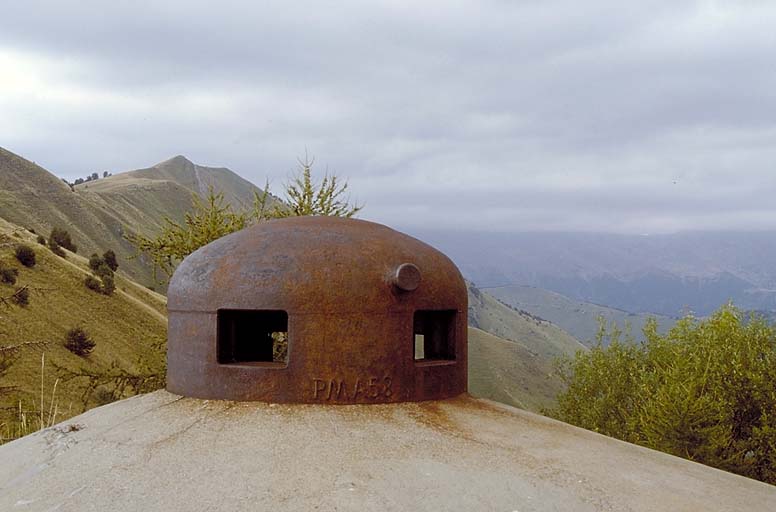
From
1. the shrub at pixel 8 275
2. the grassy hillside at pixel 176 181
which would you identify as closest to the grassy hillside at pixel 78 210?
the grassy hillside at pixel 176 181

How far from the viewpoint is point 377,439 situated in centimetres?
484

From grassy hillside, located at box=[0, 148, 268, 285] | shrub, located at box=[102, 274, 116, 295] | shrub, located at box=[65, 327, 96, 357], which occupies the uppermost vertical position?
grassy hillside, located at box=[0, 148, 268, 285]

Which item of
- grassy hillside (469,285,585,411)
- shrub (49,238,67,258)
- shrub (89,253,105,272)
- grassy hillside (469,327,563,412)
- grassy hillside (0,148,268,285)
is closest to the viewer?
shrub (49,238,67,258)

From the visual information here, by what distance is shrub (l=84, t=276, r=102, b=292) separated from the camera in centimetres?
3788

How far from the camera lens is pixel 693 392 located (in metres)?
15.1

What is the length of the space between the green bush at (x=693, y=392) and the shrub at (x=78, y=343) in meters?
20.4

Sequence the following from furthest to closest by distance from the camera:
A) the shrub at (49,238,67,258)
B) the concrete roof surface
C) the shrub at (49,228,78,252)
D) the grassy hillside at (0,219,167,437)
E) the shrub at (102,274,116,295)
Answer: the shrub at (49,228,78,252)
the shrub at (49,238,67,258)
the shrub at (102,274,116,295)
the grassy hillside at (0,219,167,437)
the concrete roof surface

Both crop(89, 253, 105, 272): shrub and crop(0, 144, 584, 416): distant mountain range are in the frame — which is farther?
crop(89, 253, 105, 272): shrub

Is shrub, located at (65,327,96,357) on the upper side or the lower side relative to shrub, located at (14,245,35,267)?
lower

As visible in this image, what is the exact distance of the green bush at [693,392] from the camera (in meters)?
15.1

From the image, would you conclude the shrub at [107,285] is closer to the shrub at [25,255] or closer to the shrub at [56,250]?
the shrub at [56,250]

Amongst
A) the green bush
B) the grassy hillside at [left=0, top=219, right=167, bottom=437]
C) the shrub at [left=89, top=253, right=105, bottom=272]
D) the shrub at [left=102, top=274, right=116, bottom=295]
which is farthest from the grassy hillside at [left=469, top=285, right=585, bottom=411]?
the shrub at [left=89, top=253, right=105, bottom=272]

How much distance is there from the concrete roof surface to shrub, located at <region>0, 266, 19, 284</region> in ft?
97.0

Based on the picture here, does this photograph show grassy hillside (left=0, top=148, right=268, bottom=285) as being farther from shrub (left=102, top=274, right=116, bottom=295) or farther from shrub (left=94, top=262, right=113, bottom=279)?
shrub (left=102, top=274, right=116, bottom=295)
